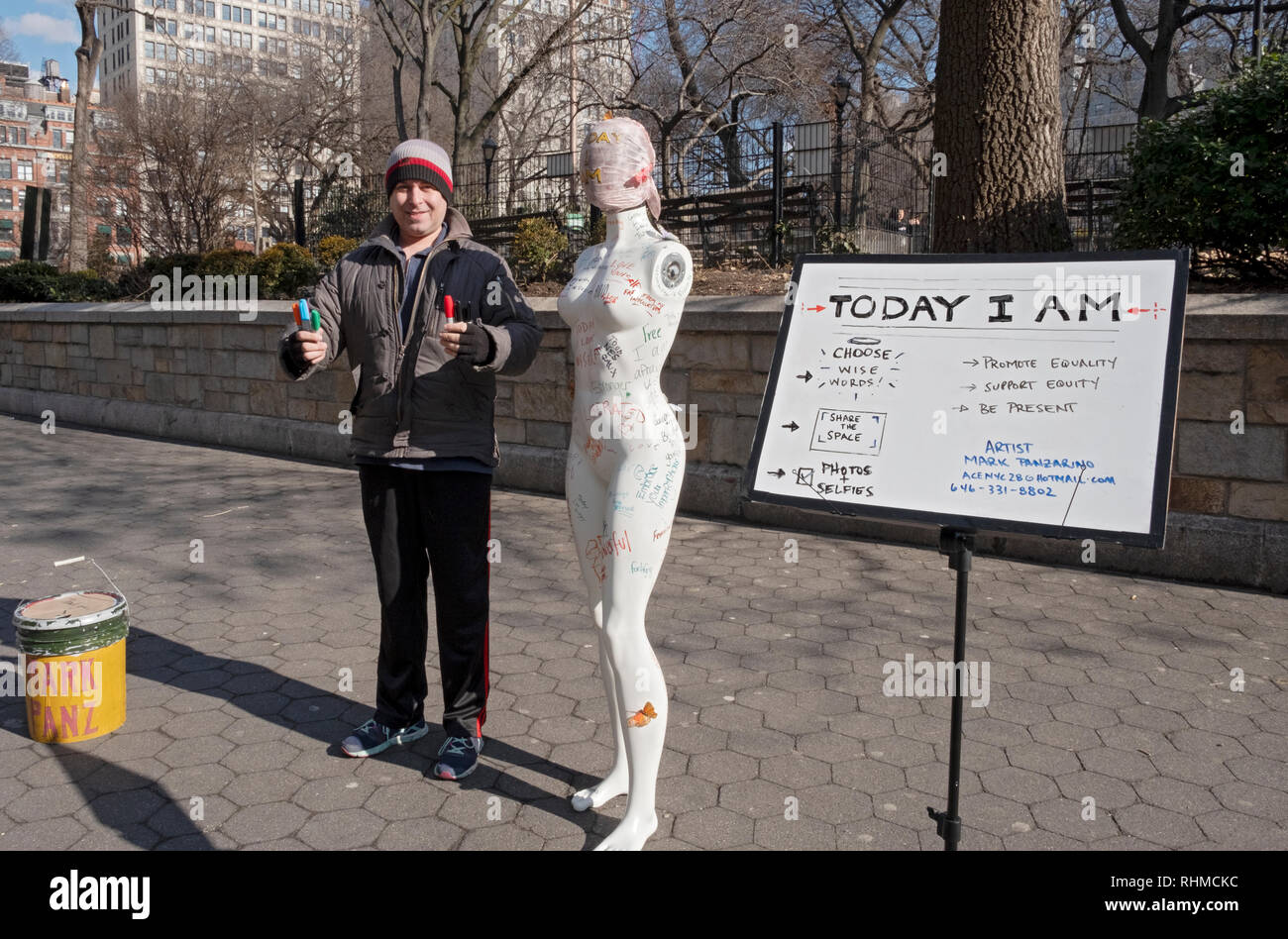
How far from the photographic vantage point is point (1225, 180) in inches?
252

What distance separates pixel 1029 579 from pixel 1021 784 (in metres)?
2.76

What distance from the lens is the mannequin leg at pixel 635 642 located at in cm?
303

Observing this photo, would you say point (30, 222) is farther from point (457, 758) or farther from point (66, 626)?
point (457, 758)

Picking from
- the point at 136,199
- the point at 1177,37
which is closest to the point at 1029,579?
the point at 136,199

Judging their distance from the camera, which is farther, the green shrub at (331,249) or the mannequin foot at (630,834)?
the green shrub at (331,249)

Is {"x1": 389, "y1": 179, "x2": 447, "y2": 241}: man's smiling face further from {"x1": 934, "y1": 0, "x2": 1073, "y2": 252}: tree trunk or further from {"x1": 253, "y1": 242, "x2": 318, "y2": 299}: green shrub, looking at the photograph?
{"x1": 253, "y1": 242, "x2": 318, "y2": 299}: green shrub

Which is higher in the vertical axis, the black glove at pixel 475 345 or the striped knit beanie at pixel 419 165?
the striped knit beanie at pixel 419 165

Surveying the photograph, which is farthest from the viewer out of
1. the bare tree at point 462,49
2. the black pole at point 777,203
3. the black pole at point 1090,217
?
the bare tree at point 462,49

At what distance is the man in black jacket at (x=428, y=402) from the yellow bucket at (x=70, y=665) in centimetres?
105

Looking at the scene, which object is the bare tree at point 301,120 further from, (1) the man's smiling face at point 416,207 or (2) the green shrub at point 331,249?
(1) the man's smiling face at point 416,207

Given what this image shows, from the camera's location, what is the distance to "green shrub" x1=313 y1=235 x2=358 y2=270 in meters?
13.3

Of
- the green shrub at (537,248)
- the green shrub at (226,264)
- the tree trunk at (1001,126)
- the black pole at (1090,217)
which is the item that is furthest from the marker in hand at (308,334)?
the green shrub at (226,264)

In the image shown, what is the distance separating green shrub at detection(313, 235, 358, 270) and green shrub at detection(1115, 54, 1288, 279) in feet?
32.2

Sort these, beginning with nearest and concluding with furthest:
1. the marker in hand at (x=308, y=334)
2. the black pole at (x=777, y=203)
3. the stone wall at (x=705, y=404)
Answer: the marker in hand at (x=308, y=334) → the stone wall at (x=705, y=404) → the black pole at (x=777, y=203)
